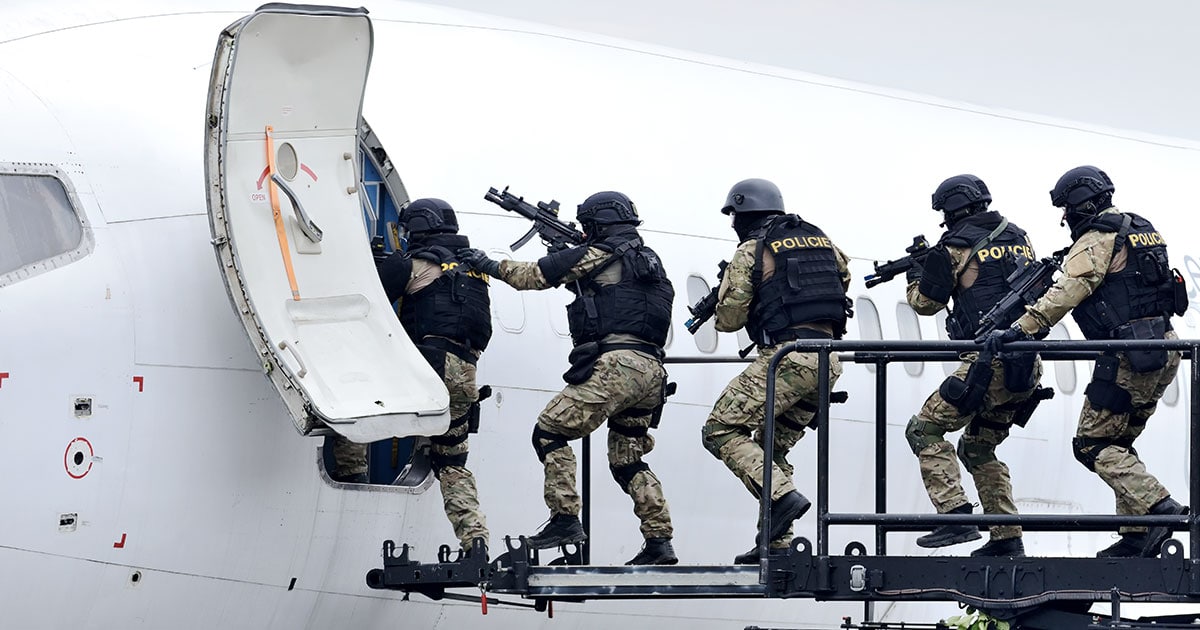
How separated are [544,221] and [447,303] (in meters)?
0.92

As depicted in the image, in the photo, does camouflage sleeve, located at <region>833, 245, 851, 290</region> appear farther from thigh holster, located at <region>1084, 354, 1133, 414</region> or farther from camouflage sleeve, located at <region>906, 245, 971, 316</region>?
thigh holster, located at <region>1084, 354, 1133, 414</region>

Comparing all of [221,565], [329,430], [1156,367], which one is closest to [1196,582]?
[1156,367]

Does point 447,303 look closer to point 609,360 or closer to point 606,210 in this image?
point 609,360

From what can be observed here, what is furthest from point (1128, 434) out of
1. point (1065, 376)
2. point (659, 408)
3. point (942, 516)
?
point (1065, 376)

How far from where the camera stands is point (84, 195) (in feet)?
29.6

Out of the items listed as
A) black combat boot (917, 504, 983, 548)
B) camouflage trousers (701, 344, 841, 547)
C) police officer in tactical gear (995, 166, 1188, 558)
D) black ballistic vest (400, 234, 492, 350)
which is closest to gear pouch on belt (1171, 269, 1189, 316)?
police officer in tactical gear (995, 166, 1188, 558)

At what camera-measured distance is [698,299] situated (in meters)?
12.7

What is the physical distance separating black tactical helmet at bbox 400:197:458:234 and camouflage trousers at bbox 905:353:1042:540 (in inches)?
132

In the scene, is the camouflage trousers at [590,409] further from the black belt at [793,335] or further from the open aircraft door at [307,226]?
the open aircraft door at [307,226]

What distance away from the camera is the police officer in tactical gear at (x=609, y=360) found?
10391 mm

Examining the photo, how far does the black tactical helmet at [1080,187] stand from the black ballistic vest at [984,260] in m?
0.50

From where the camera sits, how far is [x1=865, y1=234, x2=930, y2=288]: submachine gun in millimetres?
11250

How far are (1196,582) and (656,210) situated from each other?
5070mm

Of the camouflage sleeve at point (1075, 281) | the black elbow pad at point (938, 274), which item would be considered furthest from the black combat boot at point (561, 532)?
the camouflage sleeve at point (1075, 281)
